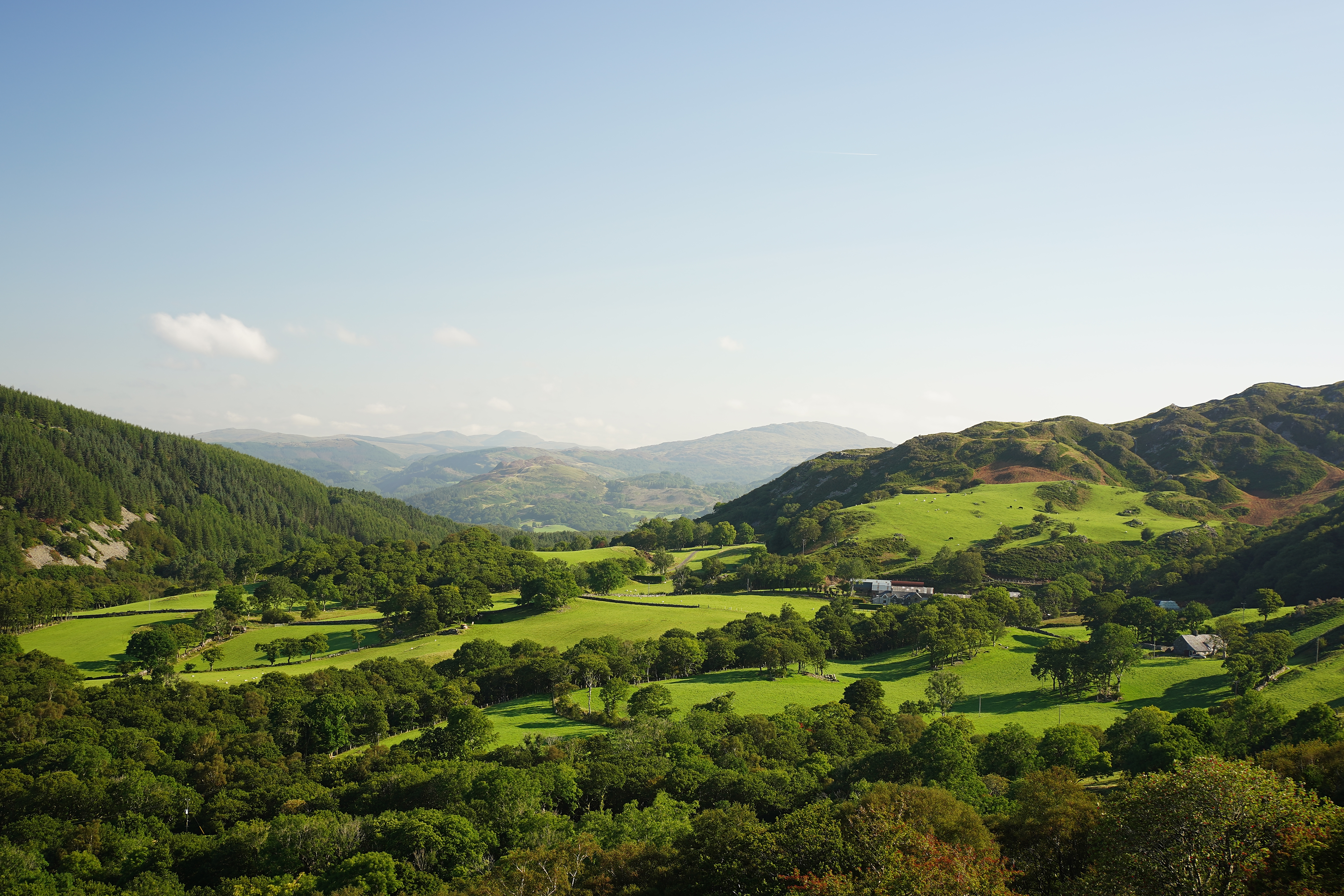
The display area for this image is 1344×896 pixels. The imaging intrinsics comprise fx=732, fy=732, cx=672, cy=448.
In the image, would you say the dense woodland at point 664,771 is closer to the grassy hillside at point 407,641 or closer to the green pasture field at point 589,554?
the grassy hillside at point 407,641

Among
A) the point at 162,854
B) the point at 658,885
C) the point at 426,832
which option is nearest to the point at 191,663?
the point at 162,854

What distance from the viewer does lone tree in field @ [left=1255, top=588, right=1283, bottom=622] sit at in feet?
300

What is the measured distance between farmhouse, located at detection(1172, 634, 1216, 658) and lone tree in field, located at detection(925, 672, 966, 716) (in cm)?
3016

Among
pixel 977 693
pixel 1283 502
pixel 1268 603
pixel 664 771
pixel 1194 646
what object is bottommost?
pixel 977 693

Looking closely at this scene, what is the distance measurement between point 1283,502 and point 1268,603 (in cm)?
11347

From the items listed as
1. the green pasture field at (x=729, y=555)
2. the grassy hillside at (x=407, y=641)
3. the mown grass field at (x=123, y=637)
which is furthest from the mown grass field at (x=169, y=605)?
the green pasture field at (x=729, y=555)

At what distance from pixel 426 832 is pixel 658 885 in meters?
14.6

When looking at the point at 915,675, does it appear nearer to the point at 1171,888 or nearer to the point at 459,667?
the point at 459,667

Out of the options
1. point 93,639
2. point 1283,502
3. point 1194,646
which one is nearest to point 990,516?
point 1283,502

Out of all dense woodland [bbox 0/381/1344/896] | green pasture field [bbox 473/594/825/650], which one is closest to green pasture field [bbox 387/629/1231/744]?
dense woodland [bbox 0/381/1344/896]

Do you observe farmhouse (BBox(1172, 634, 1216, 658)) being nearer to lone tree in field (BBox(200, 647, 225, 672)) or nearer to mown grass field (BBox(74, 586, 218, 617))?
lone tree in field (BBox(200, 647, 225, 672))

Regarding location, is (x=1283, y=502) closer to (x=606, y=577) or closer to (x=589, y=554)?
(x=589, y=554)

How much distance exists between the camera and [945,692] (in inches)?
2689

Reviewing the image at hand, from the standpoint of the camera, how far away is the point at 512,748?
173 ft
